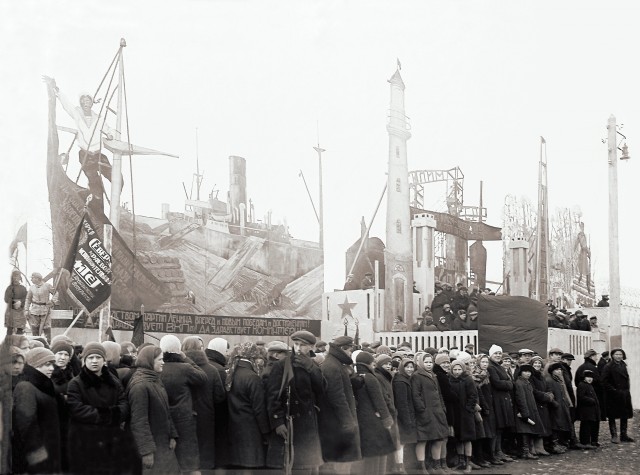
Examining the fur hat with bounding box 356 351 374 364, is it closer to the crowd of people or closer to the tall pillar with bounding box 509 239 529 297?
the crowd of people

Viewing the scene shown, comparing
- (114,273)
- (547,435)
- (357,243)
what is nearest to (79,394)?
(547,435)

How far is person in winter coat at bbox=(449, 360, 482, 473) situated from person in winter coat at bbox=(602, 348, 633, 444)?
13.6ft

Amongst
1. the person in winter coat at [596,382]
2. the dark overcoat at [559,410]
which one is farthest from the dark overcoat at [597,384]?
the dark overcoat at [559,410]

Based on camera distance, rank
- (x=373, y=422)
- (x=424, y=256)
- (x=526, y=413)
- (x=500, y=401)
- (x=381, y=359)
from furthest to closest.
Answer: (x=424, y=256), (x=526, y=413), (x=500, y=401), (x=381, y=359), (x=373, y=422)

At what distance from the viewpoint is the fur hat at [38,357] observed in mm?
5536

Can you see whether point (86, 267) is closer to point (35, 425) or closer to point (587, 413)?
point (35, 425)

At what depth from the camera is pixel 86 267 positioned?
10.7 metres

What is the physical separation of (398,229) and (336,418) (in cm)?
1387

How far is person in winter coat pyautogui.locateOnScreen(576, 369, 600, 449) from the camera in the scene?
1211 cm

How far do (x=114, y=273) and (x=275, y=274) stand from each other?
192 inches

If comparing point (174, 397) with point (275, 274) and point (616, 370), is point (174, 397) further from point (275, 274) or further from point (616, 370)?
point (275, 274)

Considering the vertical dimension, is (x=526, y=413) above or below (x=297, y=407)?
below

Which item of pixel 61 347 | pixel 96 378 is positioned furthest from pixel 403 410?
pixel 96 378

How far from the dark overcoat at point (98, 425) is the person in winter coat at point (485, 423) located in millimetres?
5087
